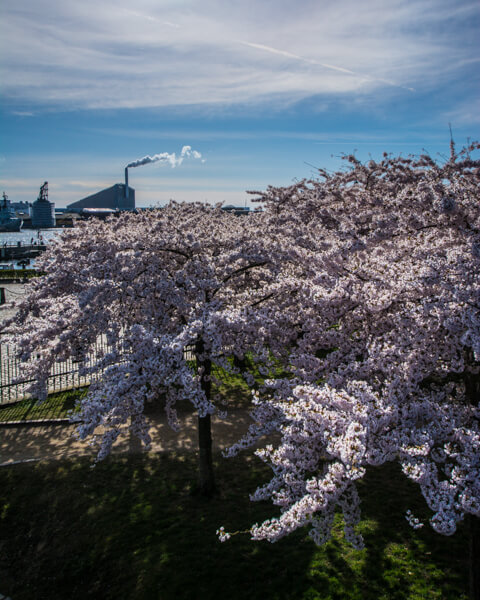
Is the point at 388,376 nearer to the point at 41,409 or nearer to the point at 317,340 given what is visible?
the point at 317,340

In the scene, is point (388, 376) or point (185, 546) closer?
point (388, 376)

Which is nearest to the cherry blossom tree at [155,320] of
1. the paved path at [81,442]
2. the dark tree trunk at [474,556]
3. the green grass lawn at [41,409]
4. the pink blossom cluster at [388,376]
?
the pink blossom cluster at [388,376]

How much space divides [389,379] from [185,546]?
16.0 ft

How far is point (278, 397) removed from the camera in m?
6.34

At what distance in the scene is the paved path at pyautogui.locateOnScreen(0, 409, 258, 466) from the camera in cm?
1148

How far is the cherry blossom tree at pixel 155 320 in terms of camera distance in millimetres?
6395

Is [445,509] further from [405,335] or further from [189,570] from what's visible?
[189,570]

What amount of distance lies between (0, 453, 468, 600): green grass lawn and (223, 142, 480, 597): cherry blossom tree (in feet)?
4.87

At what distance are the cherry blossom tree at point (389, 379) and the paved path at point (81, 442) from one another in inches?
201

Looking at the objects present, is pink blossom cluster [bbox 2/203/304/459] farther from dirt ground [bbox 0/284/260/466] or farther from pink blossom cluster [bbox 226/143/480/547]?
dirt ground [bbox 0/284/260/466]

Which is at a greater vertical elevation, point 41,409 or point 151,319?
point 151,319

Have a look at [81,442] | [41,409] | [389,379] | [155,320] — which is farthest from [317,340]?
[41,409]

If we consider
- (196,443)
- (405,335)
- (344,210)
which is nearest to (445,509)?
(405,335)

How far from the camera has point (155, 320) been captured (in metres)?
8.54
